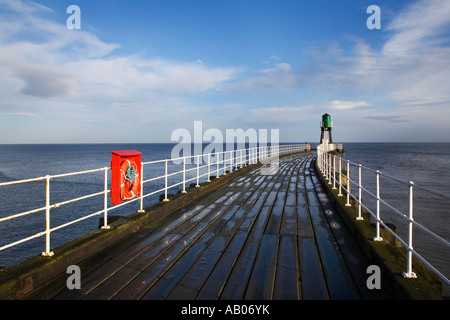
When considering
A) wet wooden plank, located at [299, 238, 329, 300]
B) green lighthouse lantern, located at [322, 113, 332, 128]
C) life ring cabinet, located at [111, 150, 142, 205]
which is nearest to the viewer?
wet wooden plank, located at [299, 238, 329, 300]

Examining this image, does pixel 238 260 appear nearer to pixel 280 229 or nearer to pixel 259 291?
pixel 259 291

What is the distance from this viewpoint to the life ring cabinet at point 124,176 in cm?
416

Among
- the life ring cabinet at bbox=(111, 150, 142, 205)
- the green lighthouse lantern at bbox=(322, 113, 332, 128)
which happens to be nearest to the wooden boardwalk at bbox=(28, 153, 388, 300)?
the life ring cabinet at bbox=(111, 150, 142, 205)

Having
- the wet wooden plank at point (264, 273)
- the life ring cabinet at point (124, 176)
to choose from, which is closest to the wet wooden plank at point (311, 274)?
the wet wooden plank at point (264, 273)

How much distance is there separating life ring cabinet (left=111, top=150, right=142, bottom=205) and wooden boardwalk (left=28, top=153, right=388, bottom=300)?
65 centimetres

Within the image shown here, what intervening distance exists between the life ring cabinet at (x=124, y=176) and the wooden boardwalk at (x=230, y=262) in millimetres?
650

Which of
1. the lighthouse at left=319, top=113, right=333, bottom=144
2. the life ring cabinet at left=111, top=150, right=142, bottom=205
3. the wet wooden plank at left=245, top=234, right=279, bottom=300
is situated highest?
the lighthouse at left=319, top=113, right=333, bottom=144

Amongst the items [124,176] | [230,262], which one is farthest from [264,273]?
[124,176]

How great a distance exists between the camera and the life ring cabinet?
164 inches

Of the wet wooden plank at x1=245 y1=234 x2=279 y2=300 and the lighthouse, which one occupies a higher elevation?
the lighthouse

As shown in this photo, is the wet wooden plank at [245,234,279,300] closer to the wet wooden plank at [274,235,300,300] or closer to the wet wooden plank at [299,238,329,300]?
the wet wooden plank at [274,235,300,300]

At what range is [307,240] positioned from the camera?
3.90 m

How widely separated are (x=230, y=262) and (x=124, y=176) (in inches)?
88.2
